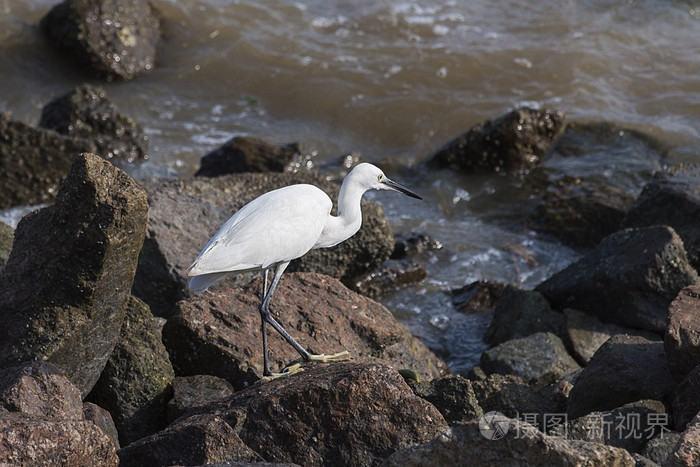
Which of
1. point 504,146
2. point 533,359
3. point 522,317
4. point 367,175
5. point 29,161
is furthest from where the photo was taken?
point 504,146

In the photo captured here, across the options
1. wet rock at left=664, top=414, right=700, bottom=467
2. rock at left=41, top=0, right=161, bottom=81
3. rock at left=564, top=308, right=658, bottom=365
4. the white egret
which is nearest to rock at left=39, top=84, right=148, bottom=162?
rock at left=41, top=0, right=161, bottom=81

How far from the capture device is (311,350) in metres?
4.65

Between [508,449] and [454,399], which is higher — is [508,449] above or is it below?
above

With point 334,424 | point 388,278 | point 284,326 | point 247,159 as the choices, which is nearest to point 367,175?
point 284,326

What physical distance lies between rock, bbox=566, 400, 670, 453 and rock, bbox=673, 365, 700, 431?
0.07 m

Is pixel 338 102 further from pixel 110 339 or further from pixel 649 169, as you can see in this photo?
pixel 110 339

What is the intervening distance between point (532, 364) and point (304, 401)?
242 cm

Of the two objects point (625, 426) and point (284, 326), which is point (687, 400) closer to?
point (625, 426)

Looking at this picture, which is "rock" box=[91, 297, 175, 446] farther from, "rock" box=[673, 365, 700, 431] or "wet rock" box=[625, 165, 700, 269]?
"wet rock" box=[625, 165, 700, 269]

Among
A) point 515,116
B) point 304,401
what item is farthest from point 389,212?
point 304,401

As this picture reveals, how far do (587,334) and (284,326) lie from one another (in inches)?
90.6

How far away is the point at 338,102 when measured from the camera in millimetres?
11883

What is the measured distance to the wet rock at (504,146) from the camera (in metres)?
9.75

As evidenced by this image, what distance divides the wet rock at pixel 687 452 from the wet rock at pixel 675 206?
11.7ft
